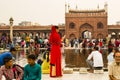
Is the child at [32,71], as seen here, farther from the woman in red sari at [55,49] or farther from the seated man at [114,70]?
the woman in red sari at [55,49]

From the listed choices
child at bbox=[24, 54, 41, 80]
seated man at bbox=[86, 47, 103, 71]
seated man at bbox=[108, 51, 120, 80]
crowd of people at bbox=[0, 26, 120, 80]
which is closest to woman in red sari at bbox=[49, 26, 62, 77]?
crowd of people at bbox=[0, 26, 120, 80]

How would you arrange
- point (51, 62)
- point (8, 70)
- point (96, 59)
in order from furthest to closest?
point (96, 59) < point (51, 62) < point (8, 70)

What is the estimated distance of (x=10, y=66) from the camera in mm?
5320

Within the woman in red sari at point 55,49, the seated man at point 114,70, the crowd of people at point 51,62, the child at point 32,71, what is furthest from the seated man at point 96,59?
the seated man at point 114,70

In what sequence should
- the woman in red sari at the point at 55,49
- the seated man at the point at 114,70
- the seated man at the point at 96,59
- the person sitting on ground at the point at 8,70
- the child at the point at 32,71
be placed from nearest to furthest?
the person sitting on ground at the point at 8,70 < the seated man at the point at 114,70 < the child at the point at 32,71 < the woman in red sari at the point at 55,49 < the seated man at the point at 96,59

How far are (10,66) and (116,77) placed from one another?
1578 millimetres

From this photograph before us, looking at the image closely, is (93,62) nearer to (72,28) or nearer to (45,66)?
(45,66)

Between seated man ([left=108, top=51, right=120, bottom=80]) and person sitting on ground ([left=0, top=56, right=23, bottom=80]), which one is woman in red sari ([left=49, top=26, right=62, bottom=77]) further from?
seated man ([left=108, top=51, right=120, bottom=80])

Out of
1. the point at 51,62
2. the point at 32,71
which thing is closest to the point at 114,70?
the point at 32,71

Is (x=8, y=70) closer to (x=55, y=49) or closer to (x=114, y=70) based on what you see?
(x=114, y=70)

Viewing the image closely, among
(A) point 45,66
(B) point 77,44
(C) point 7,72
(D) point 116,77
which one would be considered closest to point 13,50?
(C) point 7,72

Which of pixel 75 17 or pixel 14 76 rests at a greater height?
pixel 75 17

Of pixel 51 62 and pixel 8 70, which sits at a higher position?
pixel 8 70

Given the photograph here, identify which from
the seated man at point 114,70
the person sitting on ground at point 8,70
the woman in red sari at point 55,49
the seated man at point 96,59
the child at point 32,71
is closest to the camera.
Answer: the person sitting on ground at point 8,70
